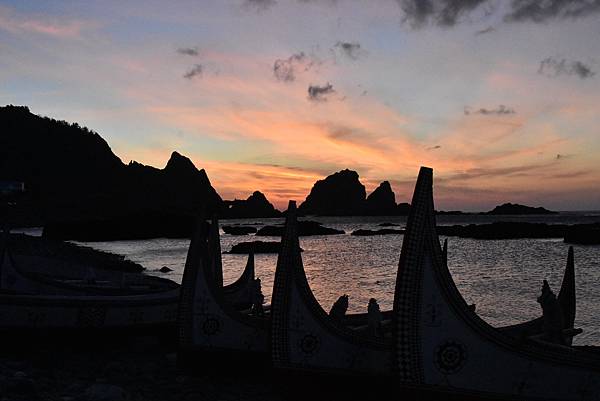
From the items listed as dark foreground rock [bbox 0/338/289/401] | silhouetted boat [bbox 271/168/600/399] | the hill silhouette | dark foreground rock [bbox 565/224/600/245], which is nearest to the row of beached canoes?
silhouetted boat [bbox 271/168/600/399]

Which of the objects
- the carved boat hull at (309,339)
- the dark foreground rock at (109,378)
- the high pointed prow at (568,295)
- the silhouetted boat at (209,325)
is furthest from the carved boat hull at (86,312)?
the high pointed prow at (568,295)

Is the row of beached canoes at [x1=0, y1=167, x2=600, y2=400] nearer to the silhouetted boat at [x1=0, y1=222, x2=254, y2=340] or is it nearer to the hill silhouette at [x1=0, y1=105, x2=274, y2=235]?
the silhouetted boat at [x1=0, y1=222, x2=254, y2=340]

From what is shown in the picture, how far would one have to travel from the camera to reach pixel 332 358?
471 inches

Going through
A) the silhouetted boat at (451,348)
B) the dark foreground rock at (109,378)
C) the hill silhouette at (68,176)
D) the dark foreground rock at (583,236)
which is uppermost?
the hill silhouette at (68,176)

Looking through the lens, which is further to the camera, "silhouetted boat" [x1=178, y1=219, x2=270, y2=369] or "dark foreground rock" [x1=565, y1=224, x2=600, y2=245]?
"dark foreground rock" [x1=565, y1=224, x2=600, y2=245]

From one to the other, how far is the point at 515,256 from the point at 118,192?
135 meters

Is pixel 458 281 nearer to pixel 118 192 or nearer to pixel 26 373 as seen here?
pixel 26 373

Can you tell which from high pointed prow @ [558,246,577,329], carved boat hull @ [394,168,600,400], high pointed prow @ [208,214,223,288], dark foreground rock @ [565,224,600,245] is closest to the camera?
Result: carved boat hull @ [394,168,600,400]

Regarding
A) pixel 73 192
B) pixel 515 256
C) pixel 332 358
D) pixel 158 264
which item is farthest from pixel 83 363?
pixel 73 192

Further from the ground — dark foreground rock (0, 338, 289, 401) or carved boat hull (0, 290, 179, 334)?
carved boat hull (0, 290, 179, 334)

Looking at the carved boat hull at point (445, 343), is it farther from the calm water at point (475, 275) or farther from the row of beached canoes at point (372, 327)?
the calm water at point (475, 275)

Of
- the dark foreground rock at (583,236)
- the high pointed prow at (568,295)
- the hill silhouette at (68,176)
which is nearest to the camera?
the high pointed prow at (568,295)

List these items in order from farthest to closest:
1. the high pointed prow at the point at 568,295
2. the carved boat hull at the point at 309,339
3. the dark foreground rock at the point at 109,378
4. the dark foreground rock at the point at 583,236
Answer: the dark foreground rock at the point at 583,236, the high pointed prow at the point at 568,295, the carved boat hull at the point at 309,339, the dark foreground rock at the point at 109,378

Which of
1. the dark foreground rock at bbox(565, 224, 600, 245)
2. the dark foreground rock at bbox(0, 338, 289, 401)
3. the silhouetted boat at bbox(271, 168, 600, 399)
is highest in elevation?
the dark foreground rock at bbox(565, 224, 600, 245)
